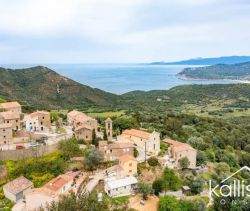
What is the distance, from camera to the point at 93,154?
3384 centimetres

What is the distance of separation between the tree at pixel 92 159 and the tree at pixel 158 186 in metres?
6.13

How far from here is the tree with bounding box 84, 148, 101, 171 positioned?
33759 millimetres

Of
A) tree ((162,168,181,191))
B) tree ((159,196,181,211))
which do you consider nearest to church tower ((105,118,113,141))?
tree ((162,168,181,191))

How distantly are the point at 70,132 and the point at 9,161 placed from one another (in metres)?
10.7

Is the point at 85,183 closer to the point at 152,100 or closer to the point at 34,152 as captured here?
the point at 34,152

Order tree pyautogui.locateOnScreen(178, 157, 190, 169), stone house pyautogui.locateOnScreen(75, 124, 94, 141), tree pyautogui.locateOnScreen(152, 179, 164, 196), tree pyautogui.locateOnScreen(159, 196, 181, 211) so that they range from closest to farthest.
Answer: tree pyautogui.locateOnScreen(159, 196, 181, 211) → tree pyautogui.locateOnScreen(152, 179, 164, 196) → tree pyautogui.locateOnScreen(178, 157, 190, 169) → stone house pyautogui.locateOnScreen(75, 124, 94, 141)

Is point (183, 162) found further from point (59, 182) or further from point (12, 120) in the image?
point (12, 120)

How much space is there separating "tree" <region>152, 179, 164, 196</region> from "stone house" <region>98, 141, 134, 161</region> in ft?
19.7

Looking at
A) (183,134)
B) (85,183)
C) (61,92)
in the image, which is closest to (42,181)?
(85,183)

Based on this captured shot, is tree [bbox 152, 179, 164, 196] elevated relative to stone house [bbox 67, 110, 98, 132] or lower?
lower

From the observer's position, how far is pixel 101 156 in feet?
115

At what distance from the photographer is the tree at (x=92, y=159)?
33.8 metres

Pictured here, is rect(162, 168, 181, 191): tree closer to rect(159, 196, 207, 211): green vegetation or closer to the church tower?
rect(159, 196, 207, 211): green vegetation

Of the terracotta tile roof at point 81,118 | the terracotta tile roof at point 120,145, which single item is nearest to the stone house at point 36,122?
the terracotta tile roof at point 81,118
